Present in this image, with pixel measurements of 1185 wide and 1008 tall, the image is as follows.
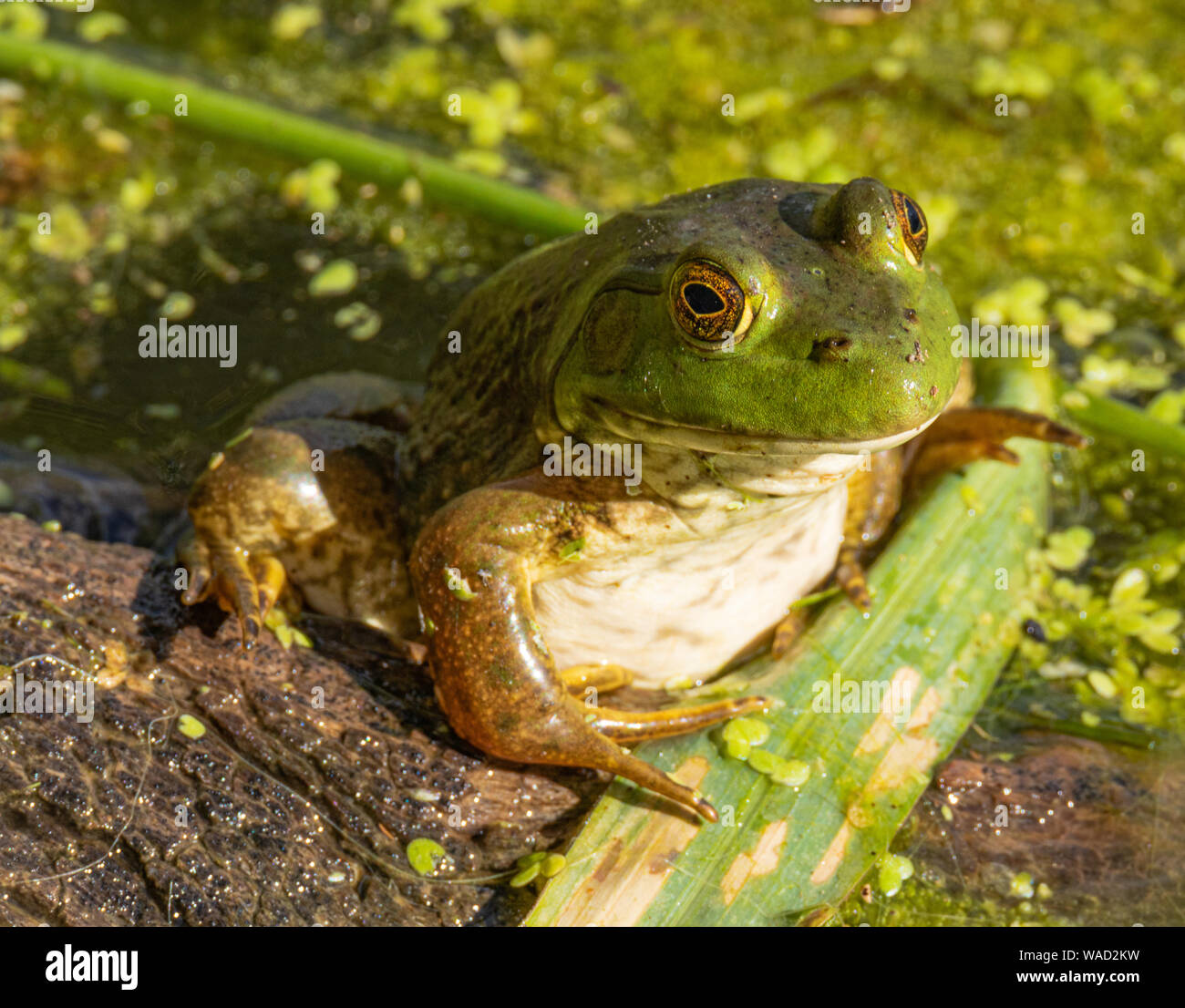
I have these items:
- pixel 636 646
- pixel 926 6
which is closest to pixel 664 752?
pixel 636 646

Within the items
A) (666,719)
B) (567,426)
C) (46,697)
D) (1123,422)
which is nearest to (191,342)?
(46,697)

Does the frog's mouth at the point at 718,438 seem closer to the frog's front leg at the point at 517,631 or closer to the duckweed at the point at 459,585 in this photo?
the frog's front leg at the point at 517,631

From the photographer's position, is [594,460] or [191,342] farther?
[191,342]

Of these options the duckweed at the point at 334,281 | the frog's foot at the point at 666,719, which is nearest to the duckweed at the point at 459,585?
the frog's foot at the point at 666,719

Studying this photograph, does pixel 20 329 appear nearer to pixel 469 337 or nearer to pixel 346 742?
pixel 469 337

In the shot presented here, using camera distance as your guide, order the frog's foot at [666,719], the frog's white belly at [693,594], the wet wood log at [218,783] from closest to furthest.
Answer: the wet wood log at [218,783] → the frog's foot at [666,719] → the frog's white belly at [693,594]

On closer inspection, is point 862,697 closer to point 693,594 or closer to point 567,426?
point 693,594
